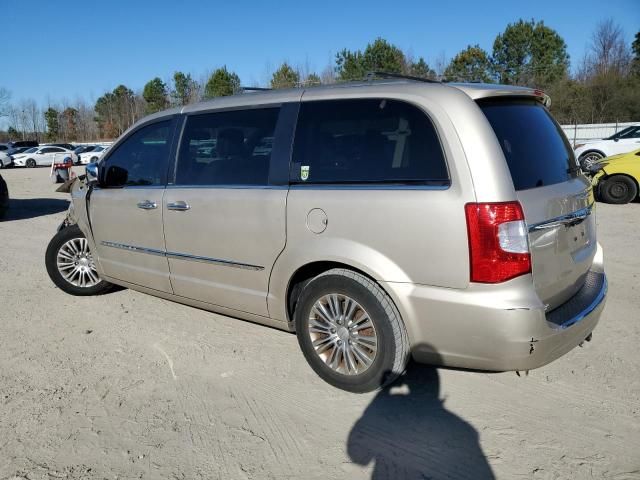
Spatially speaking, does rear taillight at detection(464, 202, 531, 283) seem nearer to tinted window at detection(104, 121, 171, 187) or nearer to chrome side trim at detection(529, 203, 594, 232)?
chrome side trim at detection(529, 203, 594, 232)

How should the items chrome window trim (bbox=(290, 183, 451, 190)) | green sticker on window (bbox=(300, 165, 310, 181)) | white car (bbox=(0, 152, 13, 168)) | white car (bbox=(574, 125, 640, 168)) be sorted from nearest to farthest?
chrome window trim (bbox=(290, 183, 451, 190)) → green sticker on window (bbox=(300, 165, 310, 181)) → white car (bbox=(574, 125, 640, 168)) → white car (bbox=(0, 152, 13, 168))

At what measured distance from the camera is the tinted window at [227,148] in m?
3.62

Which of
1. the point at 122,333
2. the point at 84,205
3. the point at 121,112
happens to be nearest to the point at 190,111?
the point at 84,205

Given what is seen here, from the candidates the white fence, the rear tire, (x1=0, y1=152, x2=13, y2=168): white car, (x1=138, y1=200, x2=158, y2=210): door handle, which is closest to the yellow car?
the rear tire

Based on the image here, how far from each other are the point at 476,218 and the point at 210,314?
9.63 ft

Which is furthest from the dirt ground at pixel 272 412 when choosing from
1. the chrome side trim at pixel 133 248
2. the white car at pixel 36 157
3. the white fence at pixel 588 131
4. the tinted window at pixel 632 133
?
the white car at pixel 36 157

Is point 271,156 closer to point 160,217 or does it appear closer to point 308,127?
point 308,127

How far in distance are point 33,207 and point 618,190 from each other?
45.1ft

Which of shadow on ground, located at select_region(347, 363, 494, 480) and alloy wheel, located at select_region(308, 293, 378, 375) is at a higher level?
alloy wheel, located at select_region(308, 293, 378, 375)

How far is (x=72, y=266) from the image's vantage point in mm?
5406

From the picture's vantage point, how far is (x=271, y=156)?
3.52 metres

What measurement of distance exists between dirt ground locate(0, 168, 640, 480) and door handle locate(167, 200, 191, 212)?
1098mm

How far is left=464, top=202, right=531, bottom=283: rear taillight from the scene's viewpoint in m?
2.63

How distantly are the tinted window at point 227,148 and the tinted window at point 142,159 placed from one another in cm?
25
